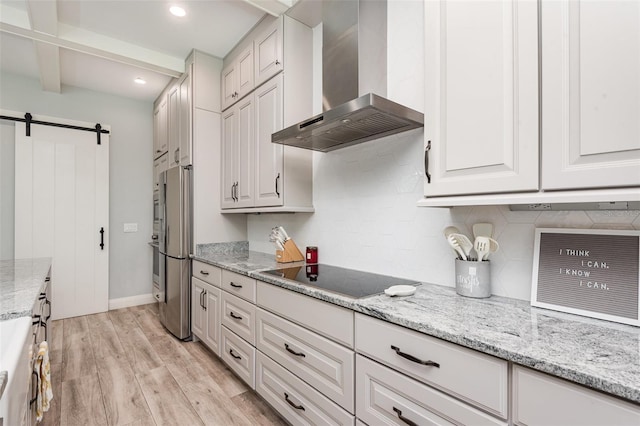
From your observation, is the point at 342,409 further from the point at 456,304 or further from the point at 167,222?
the point at 167,222

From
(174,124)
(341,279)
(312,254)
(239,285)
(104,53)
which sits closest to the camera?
(341,279)

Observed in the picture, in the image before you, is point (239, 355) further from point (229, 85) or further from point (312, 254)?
point (229, 85)

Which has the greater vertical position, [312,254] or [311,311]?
[312,254]

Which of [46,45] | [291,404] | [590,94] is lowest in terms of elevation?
[291,404]

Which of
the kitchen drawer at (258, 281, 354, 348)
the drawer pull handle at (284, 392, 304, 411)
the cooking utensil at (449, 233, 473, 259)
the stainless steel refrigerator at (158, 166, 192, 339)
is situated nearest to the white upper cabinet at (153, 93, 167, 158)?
the stainless steel refrigerator at (158, 166, 192, 339)

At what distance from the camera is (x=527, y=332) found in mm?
959

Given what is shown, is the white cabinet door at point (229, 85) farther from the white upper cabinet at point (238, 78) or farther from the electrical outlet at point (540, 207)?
the electrical outlet at point (540, 207)

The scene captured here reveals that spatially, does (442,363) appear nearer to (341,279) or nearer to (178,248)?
(341,279)

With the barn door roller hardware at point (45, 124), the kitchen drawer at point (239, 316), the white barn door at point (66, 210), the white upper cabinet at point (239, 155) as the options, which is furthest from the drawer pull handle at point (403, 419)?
the barn door roller hardware at point (45, 124)

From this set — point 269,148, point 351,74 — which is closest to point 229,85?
point 269,148

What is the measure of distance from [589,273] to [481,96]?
0.74 metres

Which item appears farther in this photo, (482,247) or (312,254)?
(312,254)

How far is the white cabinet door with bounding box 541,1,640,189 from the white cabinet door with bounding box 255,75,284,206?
173cm

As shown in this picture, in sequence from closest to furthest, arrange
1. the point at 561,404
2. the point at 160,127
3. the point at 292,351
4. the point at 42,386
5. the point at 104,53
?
the point at 561,404, the point at 42,386, the point at 292,351, the point at 104,53, the point at 160,127
